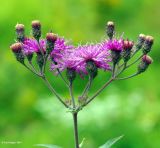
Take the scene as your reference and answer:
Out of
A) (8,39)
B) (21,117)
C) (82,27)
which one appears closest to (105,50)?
(21,117)

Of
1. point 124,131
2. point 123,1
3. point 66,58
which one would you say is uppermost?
point 123,1

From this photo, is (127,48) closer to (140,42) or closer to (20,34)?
(140,42)

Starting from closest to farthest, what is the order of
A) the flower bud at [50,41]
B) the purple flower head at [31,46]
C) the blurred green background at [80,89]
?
the flower bud at [50,41] < the purple flower head at [31,46] < the blurred green background at [80,89]

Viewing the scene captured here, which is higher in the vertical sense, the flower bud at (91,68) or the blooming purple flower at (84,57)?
the blooming purple flower at (84,57)

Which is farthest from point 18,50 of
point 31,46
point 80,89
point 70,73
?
point 80,89

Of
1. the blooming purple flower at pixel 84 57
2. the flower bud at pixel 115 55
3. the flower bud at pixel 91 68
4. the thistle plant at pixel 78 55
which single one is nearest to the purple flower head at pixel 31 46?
the thistle plant at pixel 78 55

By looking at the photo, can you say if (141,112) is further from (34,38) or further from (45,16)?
(34,38)

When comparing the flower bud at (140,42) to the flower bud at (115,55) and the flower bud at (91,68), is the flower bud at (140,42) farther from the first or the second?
the flower bud at (91,68)
